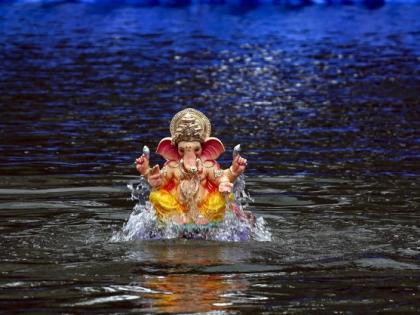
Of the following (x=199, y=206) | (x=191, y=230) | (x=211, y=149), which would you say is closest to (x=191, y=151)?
(x=211, y=149)

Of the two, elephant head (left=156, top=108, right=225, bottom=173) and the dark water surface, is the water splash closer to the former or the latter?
the dark water surface

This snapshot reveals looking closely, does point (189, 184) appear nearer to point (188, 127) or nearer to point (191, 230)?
point (191, 230)

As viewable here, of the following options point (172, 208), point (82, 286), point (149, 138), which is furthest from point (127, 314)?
point (149, 138)

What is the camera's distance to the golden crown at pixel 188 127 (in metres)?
10.9

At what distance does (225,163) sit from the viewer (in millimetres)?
16016

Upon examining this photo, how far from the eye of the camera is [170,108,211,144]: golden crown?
10.9 meters

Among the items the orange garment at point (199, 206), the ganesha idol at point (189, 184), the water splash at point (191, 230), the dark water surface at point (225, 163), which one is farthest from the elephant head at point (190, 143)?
the dark water surface at point (225, 163)

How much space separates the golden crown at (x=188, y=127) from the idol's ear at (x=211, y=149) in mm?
75

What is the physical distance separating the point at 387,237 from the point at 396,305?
8.51 ft

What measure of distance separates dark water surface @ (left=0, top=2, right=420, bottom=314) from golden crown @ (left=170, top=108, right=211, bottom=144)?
39.7 inches

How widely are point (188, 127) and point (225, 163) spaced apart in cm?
510

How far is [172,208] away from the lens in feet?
35.9

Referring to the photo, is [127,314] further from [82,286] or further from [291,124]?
[291,124]

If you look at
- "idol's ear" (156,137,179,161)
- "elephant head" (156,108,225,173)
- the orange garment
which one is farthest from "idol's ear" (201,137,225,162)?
the orange garment
